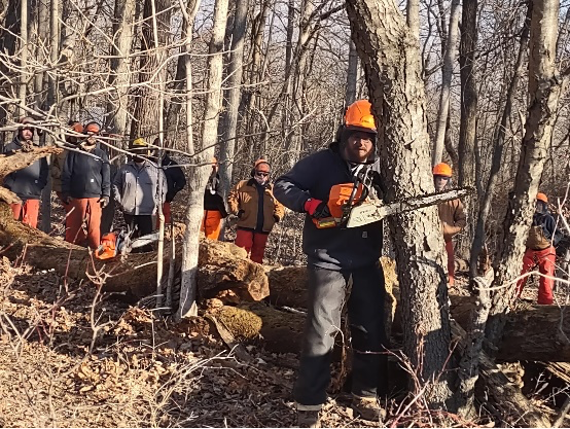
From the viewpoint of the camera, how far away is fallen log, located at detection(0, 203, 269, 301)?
532 cm

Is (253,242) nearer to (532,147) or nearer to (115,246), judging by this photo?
(115,246)

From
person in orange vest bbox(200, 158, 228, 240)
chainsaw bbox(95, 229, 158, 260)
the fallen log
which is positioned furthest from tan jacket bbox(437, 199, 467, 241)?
chainsaw bbox(95, 229, 158, 260)

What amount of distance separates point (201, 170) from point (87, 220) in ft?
13.2

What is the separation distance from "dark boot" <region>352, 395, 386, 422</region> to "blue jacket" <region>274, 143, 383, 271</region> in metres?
0.96

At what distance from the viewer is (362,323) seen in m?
4.32

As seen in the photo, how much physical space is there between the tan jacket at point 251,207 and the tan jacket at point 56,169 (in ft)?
9.14

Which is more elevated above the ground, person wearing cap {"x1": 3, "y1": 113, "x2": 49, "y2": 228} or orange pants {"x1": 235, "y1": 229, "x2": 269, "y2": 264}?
person wearing cap {"x1": 3, "y1": 113, "x2": 49, "y2": 228}

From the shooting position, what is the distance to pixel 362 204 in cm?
390

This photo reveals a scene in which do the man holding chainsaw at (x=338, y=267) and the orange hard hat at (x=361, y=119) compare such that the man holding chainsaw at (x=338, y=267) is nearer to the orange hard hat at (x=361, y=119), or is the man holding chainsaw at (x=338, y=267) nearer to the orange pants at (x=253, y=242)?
the orange hard hat at (x=361, y=119)

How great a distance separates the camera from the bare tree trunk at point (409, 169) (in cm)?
390

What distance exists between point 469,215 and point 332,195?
920cm

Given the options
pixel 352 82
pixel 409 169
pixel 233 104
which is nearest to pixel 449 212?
pixel 352 82

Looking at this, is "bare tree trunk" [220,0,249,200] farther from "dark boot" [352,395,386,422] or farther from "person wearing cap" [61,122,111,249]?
"dark boot" [352,395,386,422]

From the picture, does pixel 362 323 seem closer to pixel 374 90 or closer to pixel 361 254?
→ pixel 361 254
